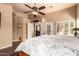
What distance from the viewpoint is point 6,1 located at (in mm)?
1898

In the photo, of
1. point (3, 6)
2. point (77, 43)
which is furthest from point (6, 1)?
point (77, 43)

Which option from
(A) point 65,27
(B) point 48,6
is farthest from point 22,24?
(A) point 65,27

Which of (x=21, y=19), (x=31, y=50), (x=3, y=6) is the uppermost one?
(x=3, y=6)

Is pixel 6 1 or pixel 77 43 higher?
pixel 6 1

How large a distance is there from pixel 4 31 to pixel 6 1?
45cm

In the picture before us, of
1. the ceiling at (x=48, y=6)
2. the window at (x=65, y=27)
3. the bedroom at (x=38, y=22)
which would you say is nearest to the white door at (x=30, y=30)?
the bedroom at (x=38, y=22)

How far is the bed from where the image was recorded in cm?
188

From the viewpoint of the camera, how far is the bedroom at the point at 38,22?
75.3 inches

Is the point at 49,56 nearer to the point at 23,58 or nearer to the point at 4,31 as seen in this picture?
the point at 23,58

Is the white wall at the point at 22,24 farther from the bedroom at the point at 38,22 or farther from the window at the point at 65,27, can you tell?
the window at the point at 65,27

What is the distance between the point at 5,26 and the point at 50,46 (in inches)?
29.0

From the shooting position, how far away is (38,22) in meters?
1.98

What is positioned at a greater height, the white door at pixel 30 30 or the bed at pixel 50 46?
the white door at pixel 30 30

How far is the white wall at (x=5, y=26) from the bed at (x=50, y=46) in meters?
0.20
